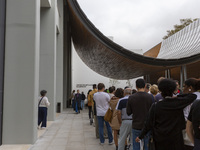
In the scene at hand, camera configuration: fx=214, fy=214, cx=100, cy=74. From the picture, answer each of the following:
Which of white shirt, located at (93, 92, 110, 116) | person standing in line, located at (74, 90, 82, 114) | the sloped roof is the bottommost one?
person standing in line, located at (74, 90, 82, 114)

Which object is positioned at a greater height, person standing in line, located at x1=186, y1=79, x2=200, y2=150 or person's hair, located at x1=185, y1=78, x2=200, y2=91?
person's hair, located at x1=185, y1=78, x2=200, y2=91

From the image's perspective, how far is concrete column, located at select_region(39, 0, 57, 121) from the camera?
9766 millimetres

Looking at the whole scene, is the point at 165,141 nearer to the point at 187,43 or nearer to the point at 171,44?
the point at 187,43

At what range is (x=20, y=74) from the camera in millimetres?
5621

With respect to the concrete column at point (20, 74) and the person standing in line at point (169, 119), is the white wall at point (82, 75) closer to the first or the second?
the concrete column at point (20, 74)

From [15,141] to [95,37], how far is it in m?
7.60

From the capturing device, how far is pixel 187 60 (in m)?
14.4

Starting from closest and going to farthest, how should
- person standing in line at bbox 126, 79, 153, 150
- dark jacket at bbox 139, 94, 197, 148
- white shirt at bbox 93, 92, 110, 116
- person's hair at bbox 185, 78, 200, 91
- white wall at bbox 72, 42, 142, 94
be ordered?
1. dark jacket at bbox 139, 94, 197, 148
2. person's hair at bbox 185, 78, 200, 91
3. person standing in line at bbox 126, 79, 153, 150
4. white shirt at bbox 93, 92, 110, 116
5. white wall at bbox 72, 42, 142, 94

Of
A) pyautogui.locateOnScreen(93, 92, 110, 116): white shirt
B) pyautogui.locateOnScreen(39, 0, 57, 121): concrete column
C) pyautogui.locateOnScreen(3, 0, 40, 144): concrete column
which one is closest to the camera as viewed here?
pyautogui.locateOnScreen(93, 92, 110, 116): white shirt

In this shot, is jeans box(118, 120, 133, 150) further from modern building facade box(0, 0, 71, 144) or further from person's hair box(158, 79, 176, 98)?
modern building facade box(0, 0, 71, 144)

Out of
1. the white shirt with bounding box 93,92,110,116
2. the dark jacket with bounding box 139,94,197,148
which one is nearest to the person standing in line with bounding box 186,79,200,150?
the dark jacket with bounding box 139,94,197,148

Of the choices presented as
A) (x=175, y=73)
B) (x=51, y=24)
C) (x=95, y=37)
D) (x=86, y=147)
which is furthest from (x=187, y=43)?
(x=86, y=147)

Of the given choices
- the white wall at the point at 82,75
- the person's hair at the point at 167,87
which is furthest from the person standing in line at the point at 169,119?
the white wall at the point at 82,75

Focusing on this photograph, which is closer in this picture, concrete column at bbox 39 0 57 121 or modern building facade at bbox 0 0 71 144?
modern building facade at bbox 0 0 71 144
